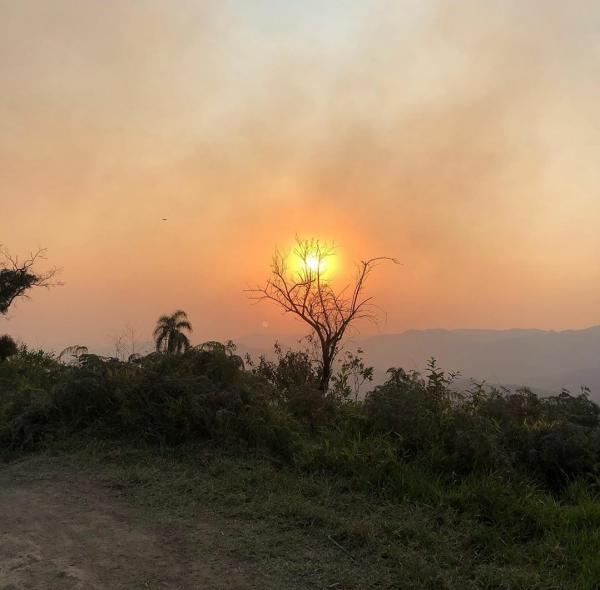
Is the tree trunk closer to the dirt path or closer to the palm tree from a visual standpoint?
the dirt path

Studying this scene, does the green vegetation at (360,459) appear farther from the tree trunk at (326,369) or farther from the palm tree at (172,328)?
the palm tree at (172,328)

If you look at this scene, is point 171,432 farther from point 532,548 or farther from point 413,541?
point 532,548

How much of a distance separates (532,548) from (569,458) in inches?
99.3

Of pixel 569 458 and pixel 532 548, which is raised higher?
pixel 569 458

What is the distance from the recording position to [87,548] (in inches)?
175

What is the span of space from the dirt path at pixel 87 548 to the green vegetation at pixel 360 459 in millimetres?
531

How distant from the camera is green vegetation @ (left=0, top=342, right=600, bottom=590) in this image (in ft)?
14.7

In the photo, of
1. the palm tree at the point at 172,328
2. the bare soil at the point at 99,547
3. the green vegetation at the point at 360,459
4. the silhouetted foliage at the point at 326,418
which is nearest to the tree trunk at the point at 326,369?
the green vegetation at the point at 360,459

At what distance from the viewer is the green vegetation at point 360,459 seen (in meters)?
4.49

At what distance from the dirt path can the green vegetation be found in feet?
1.74

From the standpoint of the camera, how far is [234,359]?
30.0 ft

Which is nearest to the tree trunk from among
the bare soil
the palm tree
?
the bare soil

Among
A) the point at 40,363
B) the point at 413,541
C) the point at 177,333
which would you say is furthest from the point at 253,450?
the point at 177,333

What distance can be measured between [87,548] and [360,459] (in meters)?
3.34
